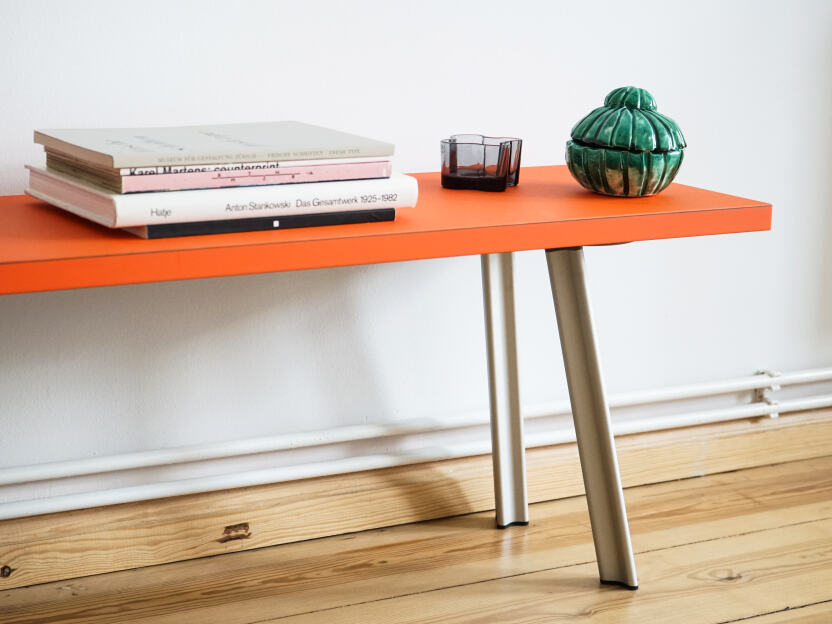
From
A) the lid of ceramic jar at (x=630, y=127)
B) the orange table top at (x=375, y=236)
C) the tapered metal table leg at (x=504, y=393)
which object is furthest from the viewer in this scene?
the tapered metal table leg at (x=504, y=393)

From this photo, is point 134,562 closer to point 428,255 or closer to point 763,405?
point 428,255

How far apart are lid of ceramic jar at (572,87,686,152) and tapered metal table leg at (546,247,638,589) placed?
5.2 inches

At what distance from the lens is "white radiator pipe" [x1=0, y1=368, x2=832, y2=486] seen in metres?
1.29

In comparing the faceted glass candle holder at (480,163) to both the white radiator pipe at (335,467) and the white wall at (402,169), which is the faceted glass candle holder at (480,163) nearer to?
the white wall at (402,169)

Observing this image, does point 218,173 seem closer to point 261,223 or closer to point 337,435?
point 261,223

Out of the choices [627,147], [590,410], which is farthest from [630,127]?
[590,410]

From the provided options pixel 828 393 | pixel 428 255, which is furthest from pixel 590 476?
pixel 828 393

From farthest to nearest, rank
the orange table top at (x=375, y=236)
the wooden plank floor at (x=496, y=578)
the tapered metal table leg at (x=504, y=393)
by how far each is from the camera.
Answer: the tapered metal table leg at (x=504, y=393), the wooden plank floor at (x=496, y=578), the orange table top at (x=375, y=236)

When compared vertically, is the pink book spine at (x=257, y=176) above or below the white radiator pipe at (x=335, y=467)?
above

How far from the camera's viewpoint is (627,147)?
107 cm

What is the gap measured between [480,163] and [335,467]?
1.73 ft

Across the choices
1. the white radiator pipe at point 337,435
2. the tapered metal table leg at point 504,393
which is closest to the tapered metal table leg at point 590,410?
the tapered metal table leg at point 504,393

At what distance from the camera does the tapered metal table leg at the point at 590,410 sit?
1.14m

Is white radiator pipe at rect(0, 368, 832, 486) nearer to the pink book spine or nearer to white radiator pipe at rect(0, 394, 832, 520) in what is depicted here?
white radiator pipe at rect(0, 394, 832, 520)
